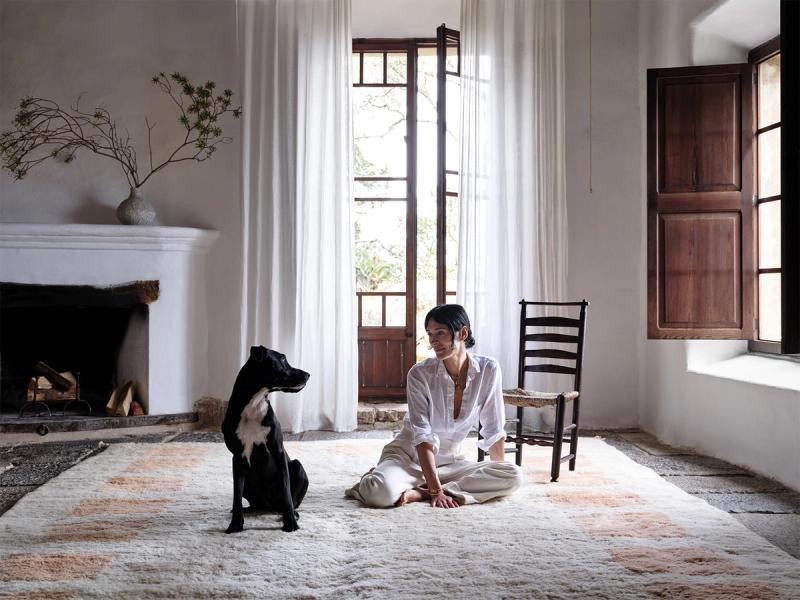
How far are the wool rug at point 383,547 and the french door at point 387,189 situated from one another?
2.39m

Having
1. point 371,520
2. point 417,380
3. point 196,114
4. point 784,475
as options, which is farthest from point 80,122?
point 784,475

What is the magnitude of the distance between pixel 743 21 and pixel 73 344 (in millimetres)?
4980

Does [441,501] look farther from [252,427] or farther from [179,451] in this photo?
[179,451]

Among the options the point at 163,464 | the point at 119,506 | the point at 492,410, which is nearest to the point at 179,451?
the point at 163,464

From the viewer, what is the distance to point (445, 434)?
142 inches

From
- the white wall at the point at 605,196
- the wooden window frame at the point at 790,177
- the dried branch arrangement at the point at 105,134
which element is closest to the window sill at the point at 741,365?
the wooden window frame at the point at 790,177

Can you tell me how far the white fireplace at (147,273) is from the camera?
18.1 feet

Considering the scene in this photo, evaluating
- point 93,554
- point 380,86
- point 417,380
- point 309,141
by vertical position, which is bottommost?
point 93,554

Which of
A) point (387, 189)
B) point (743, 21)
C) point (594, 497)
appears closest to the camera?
point (594, 497)

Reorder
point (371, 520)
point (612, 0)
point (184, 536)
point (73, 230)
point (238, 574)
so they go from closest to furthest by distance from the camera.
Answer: point (238, 574) < point (184, 536) < point (371, 520) < point (73, 230) < point (612, 0)

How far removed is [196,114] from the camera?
596 centimetres

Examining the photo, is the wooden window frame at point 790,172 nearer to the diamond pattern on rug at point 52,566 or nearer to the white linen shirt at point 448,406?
the white linen shirt at point 448,406

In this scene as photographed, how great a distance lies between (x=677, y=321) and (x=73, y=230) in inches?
157

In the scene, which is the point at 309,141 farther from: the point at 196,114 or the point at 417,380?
the point at 417,380
